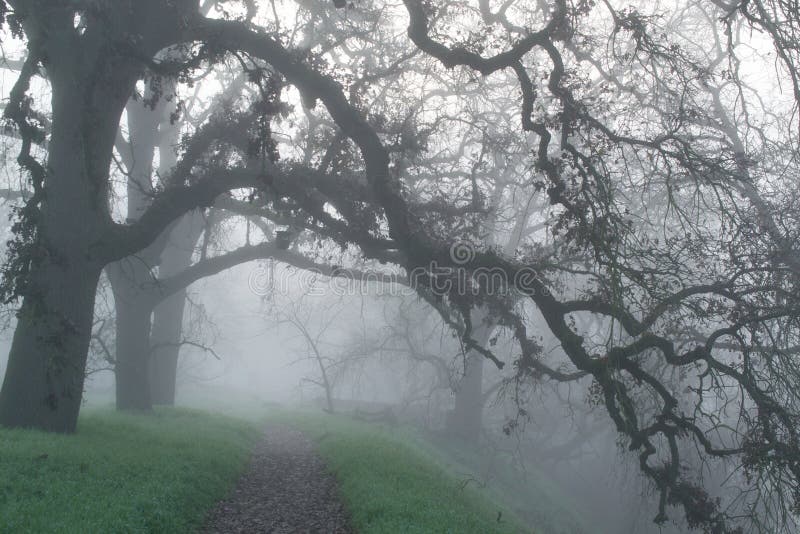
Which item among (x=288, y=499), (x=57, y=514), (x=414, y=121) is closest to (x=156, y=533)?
(x=57, y=514)

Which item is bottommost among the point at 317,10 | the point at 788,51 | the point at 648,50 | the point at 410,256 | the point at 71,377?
the point at 71,377

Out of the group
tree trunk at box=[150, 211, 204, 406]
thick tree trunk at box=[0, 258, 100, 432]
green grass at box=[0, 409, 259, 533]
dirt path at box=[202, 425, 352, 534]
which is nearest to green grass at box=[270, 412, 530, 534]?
dirt path at box=[202, 425, 352, 534]

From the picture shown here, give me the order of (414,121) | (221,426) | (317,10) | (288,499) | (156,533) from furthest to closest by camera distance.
Answer: 1. (221,426)
2. (317,10)
3. (414,121)
4. (288,499)
5. (156,533)

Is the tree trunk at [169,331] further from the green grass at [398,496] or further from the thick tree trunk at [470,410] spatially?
the thick tree trunk at [470,410]

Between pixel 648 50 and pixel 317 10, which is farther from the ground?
pixel 317 10

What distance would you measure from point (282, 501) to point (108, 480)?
2785 mm

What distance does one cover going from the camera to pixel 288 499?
997 centimetres

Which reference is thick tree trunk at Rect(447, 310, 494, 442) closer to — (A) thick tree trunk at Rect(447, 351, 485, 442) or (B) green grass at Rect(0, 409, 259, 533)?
(A) thick tree trunk at Rect(447, 351, 485, 442)

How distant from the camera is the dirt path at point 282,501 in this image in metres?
8.35

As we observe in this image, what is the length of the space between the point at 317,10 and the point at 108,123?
7076mm

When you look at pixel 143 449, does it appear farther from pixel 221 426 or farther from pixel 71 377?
pixel 221 426

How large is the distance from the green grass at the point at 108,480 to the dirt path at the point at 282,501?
0.29 metres

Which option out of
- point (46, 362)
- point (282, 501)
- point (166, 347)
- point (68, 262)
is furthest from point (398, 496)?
point (166, 347)

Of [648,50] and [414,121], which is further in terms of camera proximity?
[414,121]
